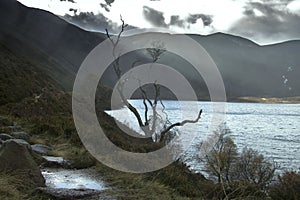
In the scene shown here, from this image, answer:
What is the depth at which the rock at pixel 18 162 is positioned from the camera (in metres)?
6.00

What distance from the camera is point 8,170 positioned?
577 centimetres

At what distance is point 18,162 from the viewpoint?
6.09 metres

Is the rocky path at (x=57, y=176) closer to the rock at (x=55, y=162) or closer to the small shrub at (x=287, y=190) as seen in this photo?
the rock at (x=55, y=162)

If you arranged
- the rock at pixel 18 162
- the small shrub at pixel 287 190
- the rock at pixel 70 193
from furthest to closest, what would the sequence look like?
the small shrub at pixel 287 190 < the rock at pixel 18 162 < the rock at pixel 70 193

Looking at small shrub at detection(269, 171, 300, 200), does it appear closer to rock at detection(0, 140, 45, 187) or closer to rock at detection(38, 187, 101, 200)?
rock at detection(38, 187, 101, 200)

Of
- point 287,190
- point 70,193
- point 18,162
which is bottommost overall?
point 287,190

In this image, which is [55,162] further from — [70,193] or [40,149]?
[70,193]

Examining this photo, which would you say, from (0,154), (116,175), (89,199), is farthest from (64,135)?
(89,199)

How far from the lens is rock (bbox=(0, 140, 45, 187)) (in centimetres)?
600

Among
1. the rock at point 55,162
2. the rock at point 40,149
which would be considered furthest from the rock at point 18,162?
the rock at point 40,149

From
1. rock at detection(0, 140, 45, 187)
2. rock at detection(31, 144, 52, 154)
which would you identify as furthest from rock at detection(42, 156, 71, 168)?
rock at detection(0, 140, 45, 187)

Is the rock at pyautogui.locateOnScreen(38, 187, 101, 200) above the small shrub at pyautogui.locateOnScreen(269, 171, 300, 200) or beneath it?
above

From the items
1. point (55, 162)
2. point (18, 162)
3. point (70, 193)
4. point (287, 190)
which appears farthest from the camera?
point (287, 190)

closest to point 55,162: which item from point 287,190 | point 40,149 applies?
point 40,149
